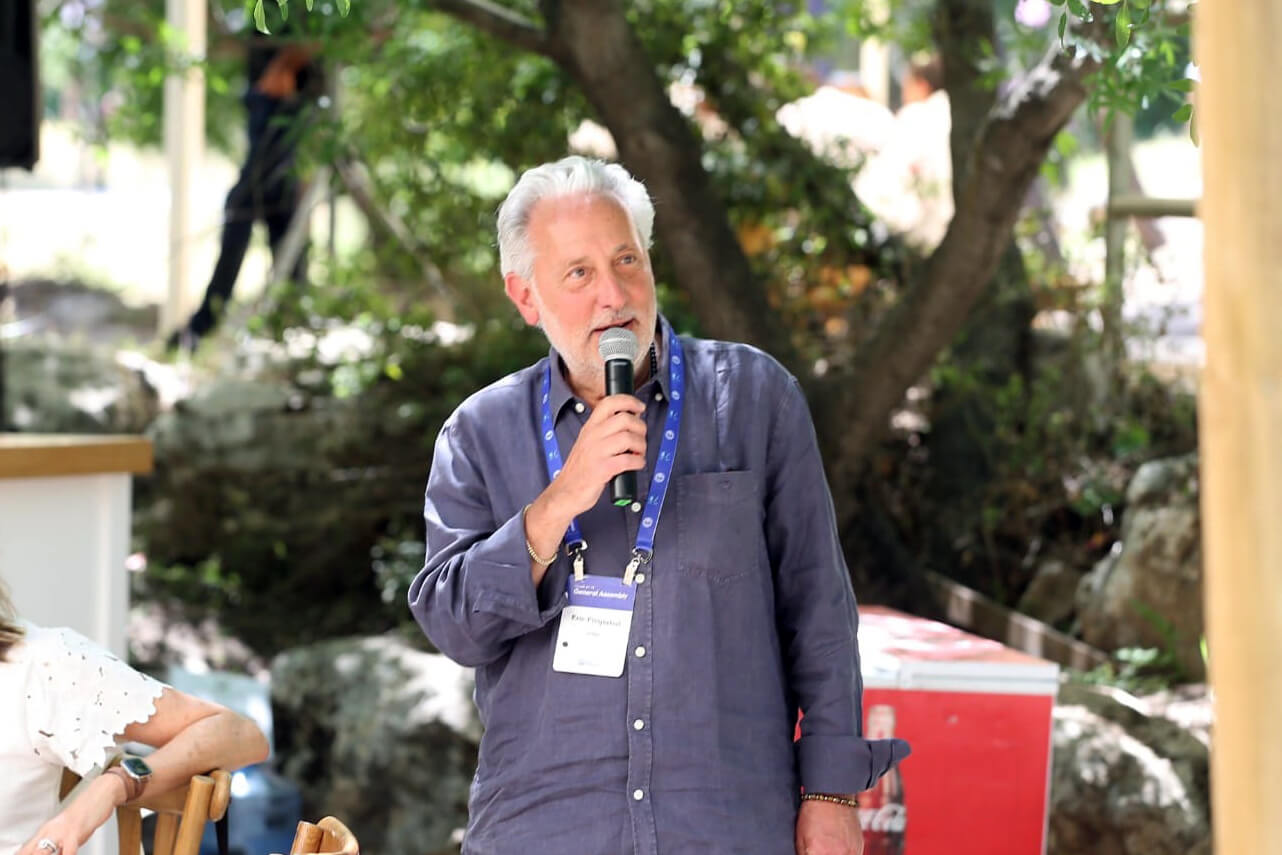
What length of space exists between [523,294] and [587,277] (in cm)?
15

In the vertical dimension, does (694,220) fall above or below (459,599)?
above

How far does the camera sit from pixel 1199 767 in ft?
13.6

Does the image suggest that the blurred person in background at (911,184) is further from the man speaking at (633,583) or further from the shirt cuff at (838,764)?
the shirt cuff at (838,764)

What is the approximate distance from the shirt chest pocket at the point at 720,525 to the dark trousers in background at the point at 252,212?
613cm

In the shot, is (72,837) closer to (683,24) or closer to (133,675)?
(133,675)

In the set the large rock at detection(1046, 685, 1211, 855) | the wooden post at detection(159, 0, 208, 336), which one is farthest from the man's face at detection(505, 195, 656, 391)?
the wooden post at detection(159, 0, 208, 336)

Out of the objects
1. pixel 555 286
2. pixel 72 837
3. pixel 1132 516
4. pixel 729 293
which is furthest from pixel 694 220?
pixel 72 837

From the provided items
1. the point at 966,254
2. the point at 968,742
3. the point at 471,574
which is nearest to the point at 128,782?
the point at 471,574

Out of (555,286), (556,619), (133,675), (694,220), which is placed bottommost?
(133,675)

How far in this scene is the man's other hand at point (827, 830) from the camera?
228 centimetres

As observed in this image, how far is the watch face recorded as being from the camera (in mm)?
2496

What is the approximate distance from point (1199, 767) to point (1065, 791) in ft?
1.21

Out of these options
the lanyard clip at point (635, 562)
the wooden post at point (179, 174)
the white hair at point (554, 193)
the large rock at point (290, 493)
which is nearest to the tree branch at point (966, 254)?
the white hair at point (554, 193)

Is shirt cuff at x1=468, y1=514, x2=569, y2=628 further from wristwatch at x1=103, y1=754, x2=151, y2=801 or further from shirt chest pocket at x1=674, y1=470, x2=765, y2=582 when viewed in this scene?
wristwatch at x1=103, y1=754, x2=151, y2=801
